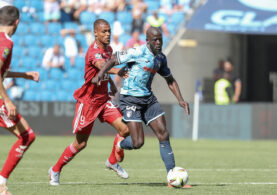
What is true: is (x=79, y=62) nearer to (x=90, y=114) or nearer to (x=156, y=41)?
(x=90, y=114)

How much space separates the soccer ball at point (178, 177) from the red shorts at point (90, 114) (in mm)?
1440

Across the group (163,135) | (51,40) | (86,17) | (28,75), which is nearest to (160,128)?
(163,135)

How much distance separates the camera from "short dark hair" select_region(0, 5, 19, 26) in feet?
25.0

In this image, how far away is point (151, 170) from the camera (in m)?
11.8

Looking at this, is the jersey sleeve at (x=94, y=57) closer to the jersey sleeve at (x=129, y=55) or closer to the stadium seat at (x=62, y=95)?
the jersey sleeve at (x=129, y=55)

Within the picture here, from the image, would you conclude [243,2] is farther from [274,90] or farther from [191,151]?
[191,151]

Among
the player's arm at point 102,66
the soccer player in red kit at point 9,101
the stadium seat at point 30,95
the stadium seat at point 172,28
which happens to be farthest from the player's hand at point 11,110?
the stadium seat at point 172,28

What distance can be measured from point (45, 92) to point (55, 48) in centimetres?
157

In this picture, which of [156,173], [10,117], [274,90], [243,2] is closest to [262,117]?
[243,2]

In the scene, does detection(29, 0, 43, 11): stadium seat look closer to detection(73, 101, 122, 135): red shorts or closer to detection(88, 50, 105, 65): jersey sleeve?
detection(73, 101, 122, 135): red shorts

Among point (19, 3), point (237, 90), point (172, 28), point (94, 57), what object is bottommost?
point (237, 90)

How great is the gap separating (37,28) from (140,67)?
15.4 m

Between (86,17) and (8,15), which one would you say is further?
(86,17)

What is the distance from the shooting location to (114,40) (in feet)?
72.3
